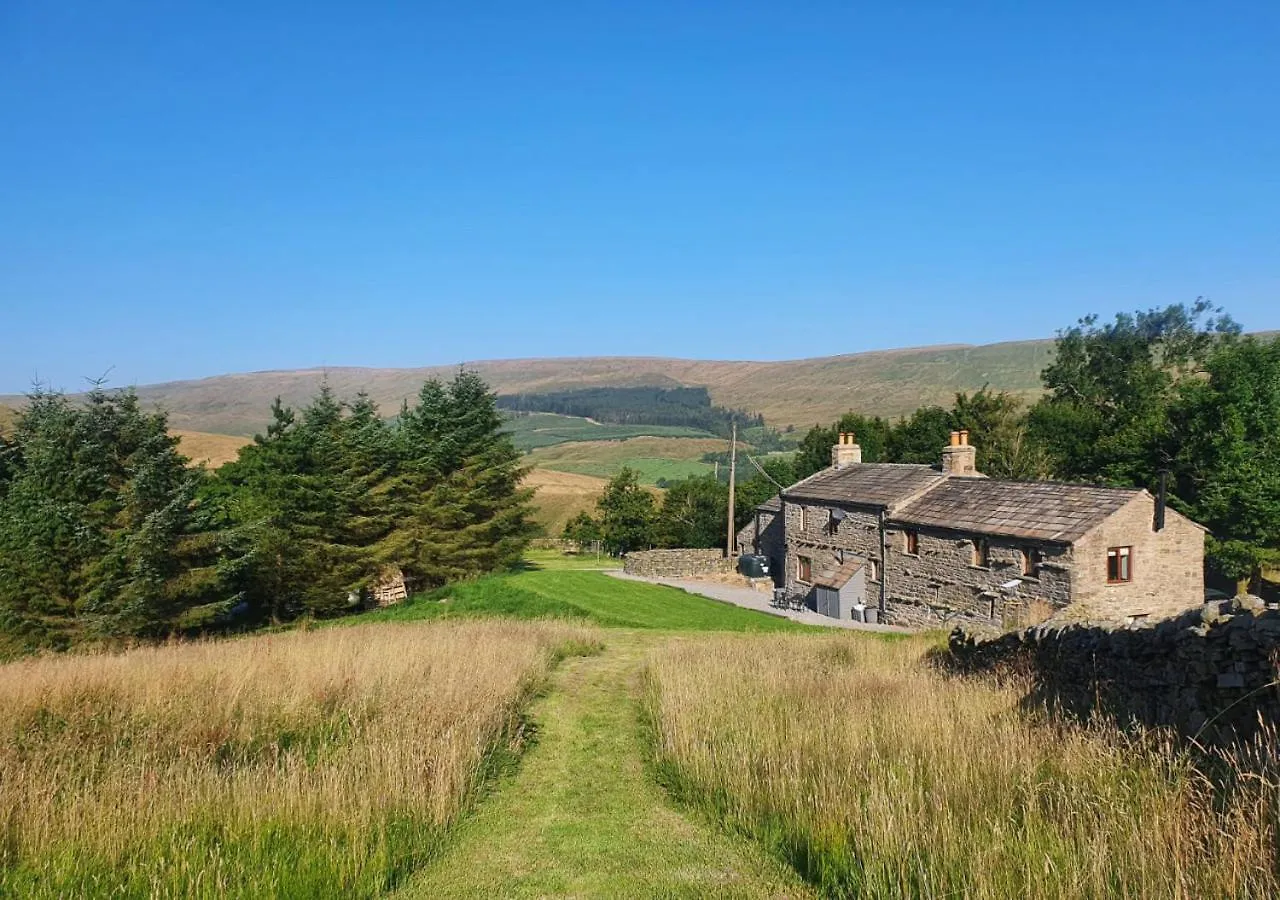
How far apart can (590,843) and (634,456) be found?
145 meters

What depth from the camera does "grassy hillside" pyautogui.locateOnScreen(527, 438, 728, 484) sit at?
130 metres

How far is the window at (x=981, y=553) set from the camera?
30.0m

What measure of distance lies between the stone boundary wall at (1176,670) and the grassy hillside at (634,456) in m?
105

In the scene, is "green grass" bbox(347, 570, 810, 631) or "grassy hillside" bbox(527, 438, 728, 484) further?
A: "grassy hillside" bbox(527, 438, 728, 484)

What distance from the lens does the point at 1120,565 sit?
28.1 meters

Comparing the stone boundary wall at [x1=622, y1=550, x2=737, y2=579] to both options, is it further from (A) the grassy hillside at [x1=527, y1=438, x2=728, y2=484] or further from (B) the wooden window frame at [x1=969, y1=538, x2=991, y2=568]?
(A) the grassy hillside at [x1=527, y1=438, x2=728, y2=484]

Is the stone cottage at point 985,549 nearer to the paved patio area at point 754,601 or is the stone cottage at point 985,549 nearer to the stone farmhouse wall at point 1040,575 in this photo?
the stone farmhouse wall at point 1040,575

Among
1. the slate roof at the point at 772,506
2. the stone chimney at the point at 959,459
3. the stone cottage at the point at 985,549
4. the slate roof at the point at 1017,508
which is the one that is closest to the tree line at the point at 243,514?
the slate roof at the point at 772,506

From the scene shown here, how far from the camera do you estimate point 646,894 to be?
6.34 metres

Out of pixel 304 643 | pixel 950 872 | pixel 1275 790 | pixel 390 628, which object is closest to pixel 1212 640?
pixel 1275 790

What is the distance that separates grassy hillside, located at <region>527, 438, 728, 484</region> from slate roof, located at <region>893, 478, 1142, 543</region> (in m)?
82.8

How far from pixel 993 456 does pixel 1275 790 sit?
49759 millimetres

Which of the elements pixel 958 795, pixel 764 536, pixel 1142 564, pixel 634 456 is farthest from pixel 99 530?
pixel 634 456

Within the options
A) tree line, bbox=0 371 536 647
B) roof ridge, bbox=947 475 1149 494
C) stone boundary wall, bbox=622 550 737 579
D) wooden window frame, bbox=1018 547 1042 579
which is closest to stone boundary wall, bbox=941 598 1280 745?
wooden window frame, bbox=1018 547 1042 579
